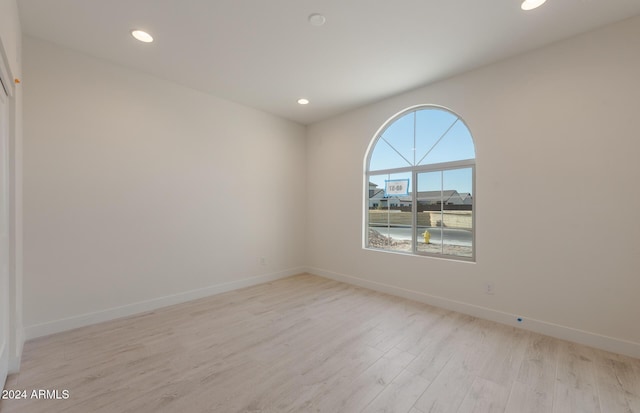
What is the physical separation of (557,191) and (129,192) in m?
4.63

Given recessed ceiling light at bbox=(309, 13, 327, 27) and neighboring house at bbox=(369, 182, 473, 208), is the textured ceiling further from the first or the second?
neighboring house at bbox=(369, 182, 473, 208)

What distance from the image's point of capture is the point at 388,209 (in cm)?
406

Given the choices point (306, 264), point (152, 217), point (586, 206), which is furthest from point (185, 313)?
point (586, 206)

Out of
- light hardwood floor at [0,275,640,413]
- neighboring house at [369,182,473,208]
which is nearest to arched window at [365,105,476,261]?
neighboring house at [369,182,473,208]

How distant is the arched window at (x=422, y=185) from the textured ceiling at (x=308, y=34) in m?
0.69

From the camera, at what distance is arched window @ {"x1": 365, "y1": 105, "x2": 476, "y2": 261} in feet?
10.8

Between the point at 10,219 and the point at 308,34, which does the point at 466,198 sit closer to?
the point at 308,34

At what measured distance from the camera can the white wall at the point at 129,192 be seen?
256cm

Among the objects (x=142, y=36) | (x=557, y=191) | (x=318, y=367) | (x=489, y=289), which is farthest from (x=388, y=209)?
(x=142, y=36)

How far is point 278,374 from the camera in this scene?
6.51 feet

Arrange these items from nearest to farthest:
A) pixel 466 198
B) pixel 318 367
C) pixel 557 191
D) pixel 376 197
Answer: pixel 318 367, pixel 557 191, pixel 466 198, pixel 376 197

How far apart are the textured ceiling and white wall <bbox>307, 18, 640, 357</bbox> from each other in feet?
0.95

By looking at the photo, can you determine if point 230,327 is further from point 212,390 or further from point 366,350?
point 366,350

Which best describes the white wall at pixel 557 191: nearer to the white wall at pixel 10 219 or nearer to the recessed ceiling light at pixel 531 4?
the recessed ceiling light at pixel 531 4
